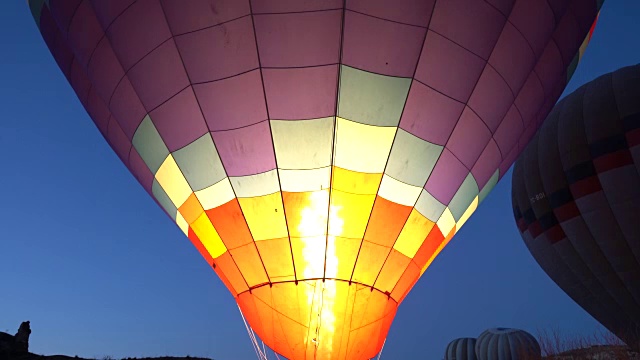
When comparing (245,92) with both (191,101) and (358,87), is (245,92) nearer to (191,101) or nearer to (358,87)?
(191,101)

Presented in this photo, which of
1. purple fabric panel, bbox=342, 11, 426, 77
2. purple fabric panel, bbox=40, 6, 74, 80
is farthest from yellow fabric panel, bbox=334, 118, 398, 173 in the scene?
purple fabric panel, bbox=40, 6, 74, 80

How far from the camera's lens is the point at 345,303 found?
16.8 ft

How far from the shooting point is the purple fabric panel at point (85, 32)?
5.09m

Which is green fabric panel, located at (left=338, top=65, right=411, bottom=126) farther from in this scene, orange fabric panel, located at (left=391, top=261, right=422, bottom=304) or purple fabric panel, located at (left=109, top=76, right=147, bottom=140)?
purple fabric panel, located at (left=109, top=76, right=147, bottom=140)

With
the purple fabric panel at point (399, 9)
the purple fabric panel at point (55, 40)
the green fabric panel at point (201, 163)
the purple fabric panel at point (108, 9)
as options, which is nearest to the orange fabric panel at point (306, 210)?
the green fabric panel at point (201, 163)

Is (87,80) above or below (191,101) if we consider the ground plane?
above

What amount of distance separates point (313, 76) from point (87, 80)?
8.62ft

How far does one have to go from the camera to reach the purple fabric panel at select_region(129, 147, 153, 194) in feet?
18.7

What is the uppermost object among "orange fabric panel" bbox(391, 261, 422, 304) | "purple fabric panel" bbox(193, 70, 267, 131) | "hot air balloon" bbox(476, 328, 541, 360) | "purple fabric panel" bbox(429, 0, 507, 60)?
"hot air balloon" bbox(476, 328, 541, 360)

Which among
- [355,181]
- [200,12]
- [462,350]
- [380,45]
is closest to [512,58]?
[380,45]

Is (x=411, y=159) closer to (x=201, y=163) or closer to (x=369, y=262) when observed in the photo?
(x=369, y=262)

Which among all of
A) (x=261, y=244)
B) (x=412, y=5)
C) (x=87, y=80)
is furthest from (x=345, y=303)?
(x=87, y=80)

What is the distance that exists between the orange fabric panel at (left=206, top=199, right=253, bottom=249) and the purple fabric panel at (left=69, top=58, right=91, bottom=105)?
200 cm

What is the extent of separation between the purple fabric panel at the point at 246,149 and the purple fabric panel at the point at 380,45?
95 cm
